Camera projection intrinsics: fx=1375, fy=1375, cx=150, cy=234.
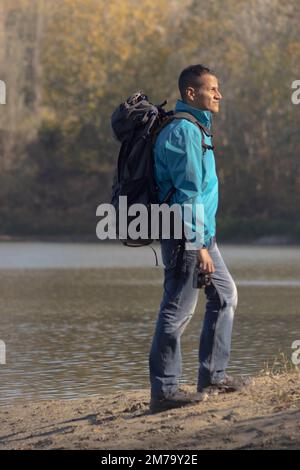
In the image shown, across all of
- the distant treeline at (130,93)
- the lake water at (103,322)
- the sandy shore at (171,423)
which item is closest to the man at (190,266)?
the sandy shore at (171,423)

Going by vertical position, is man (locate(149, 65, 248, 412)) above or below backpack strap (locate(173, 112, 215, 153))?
below

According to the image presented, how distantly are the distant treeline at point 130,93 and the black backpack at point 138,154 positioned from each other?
39.5 m

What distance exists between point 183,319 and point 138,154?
3.37 ft

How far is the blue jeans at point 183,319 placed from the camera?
8.21m

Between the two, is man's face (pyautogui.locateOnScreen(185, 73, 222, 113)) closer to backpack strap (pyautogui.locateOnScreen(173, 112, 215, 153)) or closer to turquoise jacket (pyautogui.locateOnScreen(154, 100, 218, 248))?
backpack strap (pyautogui.locateOnScreen(173, 112, 215, 153))

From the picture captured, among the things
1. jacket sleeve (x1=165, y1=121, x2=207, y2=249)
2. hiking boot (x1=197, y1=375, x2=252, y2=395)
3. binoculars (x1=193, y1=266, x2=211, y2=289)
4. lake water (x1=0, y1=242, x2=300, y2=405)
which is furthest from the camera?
lake water (x1=0, y1=242, x2=300, y2=405)

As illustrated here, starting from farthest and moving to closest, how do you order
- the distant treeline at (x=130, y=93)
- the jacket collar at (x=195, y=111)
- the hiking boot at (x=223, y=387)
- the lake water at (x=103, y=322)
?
the distant treeline at (x=130, y=93) < the lake water at (x=103, y=322) < the hiking boot at (x=223, y=387) < the jacket collar at (x=195, y=111)

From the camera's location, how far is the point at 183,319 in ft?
27.1

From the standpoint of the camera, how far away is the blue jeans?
26.9 ft

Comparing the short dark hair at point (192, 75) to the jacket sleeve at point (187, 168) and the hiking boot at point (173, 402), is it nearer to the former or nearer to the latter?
the jacket sleeve at point (187, 168)

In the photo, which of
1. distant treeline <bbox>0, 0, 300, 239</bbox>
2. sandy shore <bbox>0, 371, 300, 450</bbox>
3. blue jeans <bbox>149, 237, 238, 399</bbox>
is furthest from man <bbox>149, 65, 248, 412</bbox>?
distant treeline <bbox>0, 0, 300, 239</bbox>

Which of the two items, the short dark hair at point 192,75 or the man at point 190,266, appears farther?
the short dark hair at point 192,75

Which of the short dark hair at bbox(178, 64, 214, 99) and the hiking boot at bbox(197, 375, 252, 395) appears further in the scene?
the hiking boot at bbox(197, 375, 252, 395)

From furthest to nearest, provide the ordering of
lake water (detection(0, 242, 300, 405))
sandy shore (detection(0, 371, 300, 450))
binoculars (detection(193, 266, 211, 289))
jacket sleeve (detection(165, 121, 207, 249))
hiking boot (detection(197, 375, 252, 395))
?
lake water (detection(0, 242, 300, 405))
hiking boot (detection(197, 375, 252, 395))
binoculars (detection(193, 266, 211, 289))
jacket sleeve (detection(165, 121, 207, 249))
sandy shore (detection(0, 371, 300, 450))
